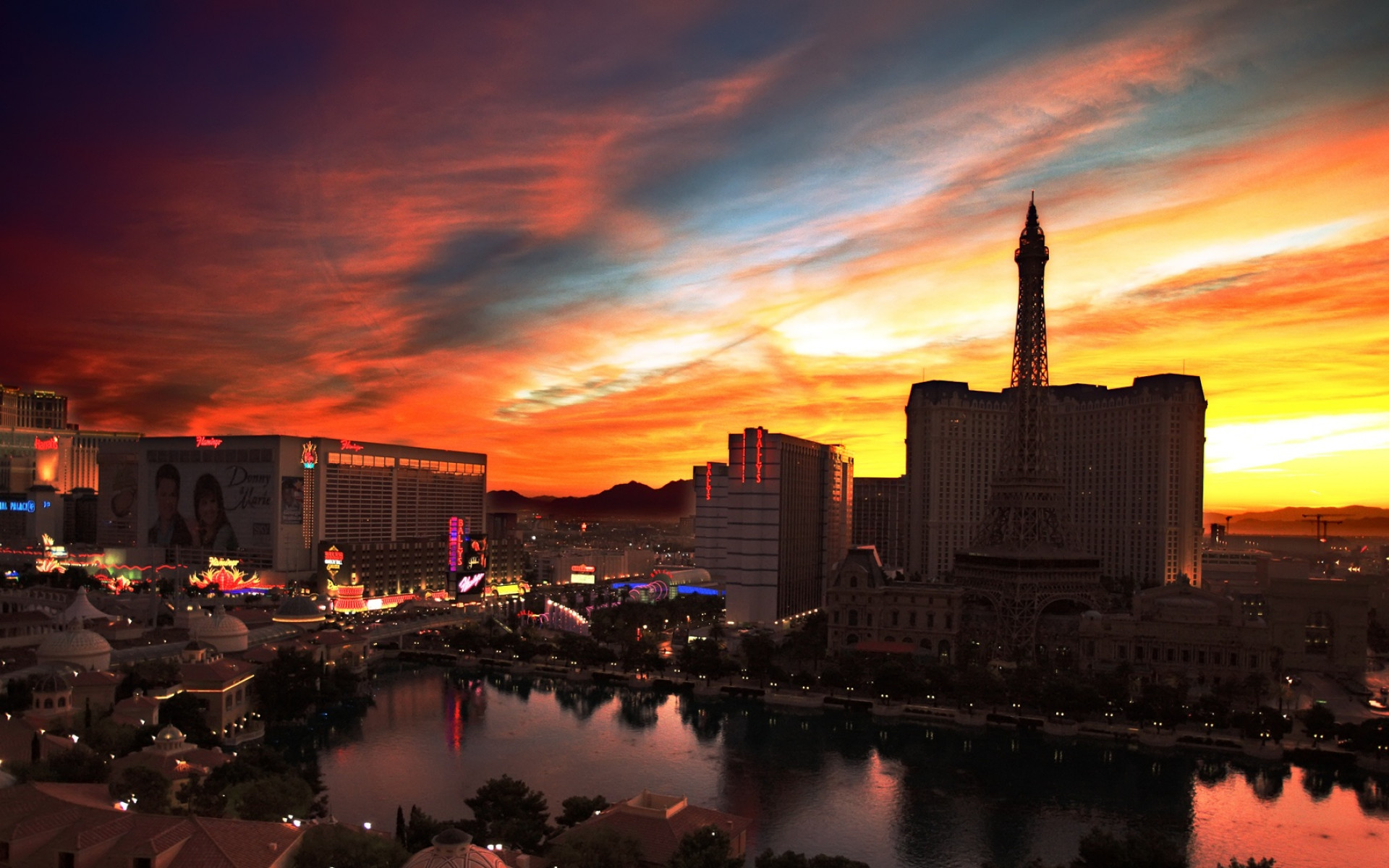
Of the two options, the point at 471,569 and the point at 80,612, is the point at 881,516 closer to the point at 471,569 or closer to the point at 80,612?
the point at 471,569

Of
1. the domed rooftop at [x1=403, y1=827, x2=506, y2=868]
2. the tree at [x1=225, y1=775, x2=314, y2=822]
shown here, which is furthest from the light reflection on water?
the domed rooftop at [x1=403, y1=827, x2=506, y2=868]

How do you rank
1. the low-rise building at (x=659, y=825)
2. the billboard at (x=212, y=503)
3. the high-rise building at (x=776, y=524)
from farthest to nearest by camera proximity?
the billboard at (x=212, y=503) < the high-rise building at (x=776, y=524) < the low-rise building at (x=659, y=825)

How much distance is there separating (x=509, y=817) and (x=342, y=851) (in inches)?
312

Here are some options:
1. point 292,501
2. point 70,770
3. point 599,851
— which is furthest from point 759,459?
point 599,851

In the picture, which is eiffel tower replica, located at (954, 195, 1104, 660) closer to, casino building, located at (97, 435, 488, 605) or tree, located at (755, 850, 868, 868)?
tree, located at (755, 850, 868, 868)

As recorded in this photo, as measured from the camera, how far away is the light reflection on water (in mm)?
35812

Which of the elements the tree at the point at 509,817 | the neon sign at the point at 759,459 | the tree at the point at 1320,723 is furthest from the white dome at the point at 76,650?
the tree at the point at 1320,723

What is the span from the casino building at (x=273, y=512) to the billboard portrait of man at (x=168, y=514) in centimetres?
11

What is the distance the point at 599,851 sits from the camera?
2422 cm

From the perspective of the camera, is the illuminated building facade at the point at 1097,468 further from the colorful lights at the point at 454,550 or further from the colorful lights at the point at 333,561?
the colorful lights at the point at 333,561

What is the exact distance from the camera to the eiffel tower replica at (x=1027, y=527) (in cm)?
6731

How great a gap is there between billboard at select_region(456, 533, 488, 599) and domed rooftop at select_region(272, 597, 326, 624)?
2521 centimetres

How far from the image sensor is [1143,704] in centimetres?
5106

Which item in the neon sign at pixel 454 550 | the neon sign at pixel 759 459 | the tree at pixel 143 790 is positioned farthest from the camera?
the neon sign at pixel 454 550
